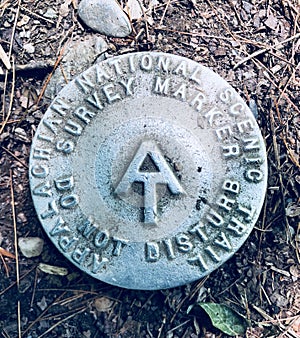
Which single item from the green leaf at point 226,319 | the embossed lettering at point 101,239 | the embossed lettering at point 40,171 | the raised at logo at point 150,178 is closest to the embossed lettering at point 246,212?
the raised at logo at point 150,178

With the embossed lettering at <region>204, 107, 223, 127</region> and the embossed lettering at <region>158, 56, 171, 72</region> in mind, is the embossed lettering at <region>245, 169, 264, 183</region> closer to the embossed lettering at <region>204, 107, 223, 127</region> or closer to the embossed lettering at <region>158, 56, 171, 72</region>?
the embossed lettering at <region>204, 107, 223, 127</region>

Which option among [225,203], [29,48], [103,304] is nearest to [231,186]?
[225,203]

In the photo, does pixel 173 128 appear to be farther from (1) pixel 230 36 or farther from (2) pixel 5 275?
(2) pixel 5 275

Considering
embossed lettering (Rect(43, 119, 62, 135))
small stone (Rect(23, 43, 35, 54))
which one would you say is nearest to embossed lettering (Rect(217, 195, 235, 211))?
embossed lettering (Rect(43, 119, 62, 135))

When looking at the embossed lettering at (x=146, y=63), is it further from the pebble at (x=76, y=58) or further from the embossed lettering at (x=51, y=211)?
the embossed lettering at (x=51, y=211)

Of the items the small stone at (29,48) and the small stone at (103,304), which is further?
the small stone at (29,48)
